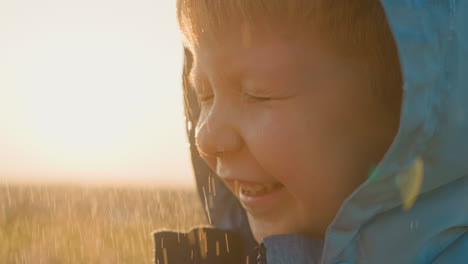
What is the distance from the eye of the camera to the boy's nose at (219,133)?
145 centimetres

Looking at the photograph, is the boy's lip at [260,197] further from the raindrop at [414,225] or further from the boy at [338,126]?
the raindrop at [414,225]

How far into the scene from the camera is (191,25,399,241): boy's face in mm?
1360

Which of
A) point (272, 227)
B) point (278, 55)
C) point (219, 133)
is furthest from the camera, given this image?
point (272, 227)

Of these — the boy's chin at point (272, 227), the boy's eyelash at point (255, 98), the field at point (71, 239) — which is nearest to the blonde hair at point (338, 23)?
→ the boy's eyelash at point (255, 98)

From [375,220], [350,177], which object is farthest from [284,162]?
[375,220]

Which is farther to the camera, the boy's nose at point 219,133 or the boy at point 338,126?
the boy's nose at point 219,133

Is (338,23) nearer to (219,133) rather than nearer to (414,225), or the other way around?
(219,133)

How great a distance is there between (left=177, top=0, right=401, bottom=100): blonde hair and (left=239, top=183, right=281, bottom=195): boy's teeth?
0.39 meters

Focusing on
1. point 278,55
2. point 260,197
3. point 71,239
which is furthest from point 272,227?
point 71,239

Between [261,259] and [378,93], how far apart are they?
0.59 m

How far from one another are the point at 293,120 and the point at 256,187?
25 cm

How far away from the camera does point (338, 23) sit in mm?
1368

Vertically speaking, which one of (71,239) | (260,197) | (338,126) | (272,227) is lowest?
(71,239)

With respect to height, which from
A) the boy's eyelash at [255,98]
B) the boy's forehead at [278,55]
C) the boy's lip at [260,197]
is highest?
the boy's forehead at [278,55]
